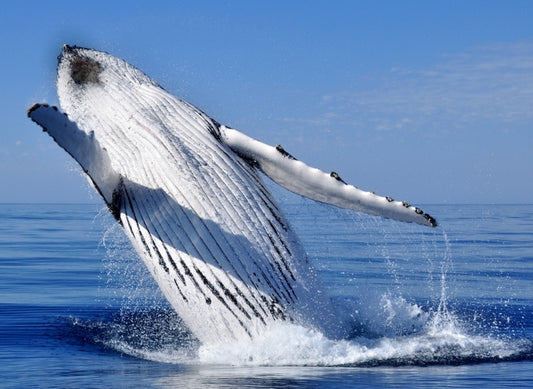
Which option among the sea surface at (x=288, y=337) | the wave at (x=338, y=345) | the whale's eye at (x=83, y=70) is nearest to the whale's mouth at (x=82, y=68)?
the whale's eye at (x=83, y=70)

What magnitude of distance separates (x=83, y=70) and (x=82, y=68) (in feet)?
0.11

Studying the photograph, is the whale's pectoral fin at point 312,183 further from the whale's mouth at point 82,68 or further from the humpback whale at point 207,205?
the whale's mouth at point 82,68

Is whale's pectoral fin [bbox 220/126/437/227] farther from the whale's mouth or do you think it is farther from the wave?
the whale's mouth

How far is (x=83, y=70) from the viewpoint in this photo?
29.4ft

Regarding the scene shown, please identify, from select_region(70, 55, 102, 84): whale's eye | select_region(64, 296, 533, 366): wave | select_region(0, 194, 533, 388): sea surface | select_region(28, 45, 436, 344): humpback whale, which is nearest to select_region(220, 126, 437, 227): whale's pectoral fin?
select_region(28, 45, 436, 344): humpback whale

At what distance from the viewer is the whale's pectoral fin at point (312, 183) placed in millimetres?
8141

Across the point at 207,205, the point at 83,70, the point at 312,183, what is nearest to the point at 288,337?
the point at 207,205

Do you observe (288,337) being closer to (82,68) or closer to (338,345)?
(338,345)

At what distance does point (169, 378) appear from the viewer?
6.72m

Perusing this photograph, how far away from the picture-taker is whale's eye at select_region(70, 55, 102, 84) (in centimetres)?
891

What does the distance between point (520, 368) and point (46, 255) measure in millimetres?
15861

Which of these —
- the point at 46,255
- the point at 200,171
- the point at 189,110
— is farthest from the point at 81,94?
the point at 46,255

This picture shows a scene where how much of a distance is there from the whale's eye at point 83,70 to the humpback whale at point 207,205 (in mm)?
176

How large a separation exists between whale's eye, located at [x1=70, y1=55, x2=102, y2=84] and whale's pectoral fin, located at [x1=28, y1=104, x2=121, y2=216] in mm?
1515
